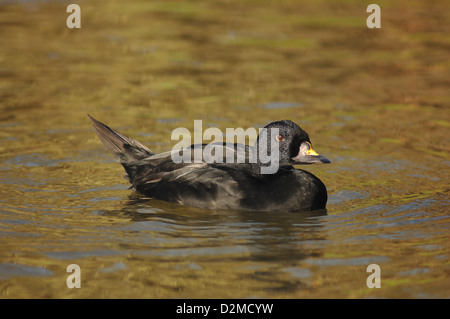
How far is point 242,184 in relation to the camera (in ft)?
25.6

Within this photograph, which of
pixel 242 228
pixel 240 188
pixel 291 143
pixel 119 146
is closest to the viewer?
pixel 242 228


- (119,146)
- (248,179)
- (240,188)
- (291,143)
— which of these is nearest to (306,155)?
(291,143)

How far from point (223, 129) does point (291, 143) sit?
2821 millimetres

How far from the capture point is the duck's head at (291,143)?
7.93m

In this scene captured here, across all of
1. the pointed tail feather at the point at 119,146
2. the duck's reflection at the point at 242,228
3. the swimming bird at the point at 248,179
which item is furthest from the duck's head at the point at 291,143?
the pointed tail feather at the point at 119,146

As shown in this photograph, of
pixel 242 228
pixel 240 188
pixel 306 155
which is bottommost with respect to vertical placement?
pixel 242 228

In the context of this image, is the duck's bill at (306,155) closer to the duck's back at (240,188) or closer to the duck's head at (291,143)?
the duck's head at (291,143)

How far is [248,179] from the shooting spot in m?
7.86

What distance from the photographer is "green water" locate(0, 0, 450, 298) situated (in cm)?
629

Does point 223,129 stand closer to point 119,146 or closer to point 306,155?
point 119,146

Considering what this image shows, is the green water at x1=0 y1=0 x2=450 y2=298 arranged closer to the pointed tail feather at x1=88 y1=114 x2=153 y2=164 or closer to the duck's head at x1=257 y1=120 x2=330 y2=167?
the pointed tail feather at x1=88 y1=114 x2=153 y2=164

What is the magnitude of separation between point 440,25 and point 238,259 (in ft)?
37.8

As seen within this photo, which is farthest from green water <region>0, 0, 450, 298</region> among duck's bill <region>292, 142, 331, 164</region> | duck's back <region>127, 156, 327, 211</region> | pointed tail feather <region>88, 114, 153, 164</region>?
duck's bill <region>292, 142, 331, 164</region>
